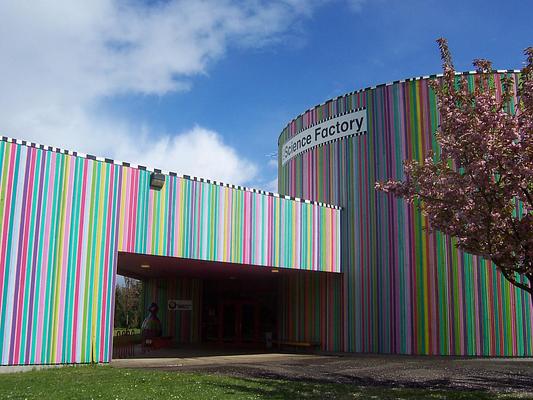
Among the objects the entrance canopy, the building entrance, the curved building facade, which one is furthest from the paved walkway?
the building entrance

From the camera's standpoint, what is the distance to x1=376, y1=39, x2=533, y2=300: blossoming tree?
28.9 feet

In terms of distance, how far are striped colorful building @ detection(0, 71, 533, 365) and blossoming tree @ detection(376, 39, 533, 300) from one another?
8524 mm

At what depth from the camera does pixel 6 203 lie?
45.1 ft

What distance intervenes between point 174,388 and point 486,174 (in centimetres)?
642

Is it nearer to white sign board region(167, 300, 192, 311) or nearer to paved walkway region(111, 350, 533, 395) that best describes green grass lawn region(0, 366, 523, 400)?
paved walkway region(111, 350, 533, 395)

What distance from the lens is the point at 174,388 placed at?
34.6 ft

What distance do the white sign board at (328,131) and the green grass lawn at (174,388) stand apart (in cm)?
1186

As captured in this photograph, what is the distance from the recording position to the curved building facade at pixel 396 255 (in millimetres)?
17906

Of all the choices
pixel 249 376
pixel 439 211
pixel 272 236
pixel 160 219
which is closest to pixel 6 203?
pixel 160 219

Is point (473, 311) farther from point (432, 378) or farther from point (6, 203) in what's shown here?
point (6, 203)

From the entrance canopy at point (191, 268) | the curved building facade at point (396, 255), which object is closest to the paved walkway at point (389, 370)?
the curved building facade at point (396, 255)

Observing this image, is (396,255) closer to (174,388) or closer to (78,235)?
(78,235)

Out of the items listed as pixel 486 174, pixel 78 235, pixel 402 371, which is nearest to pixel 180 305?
pixel 78 235

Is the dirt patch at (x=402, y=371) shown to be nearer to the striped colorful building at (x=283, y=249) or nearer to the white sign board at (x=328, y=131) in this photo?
the striped colorful building at (x=283, y=249)
